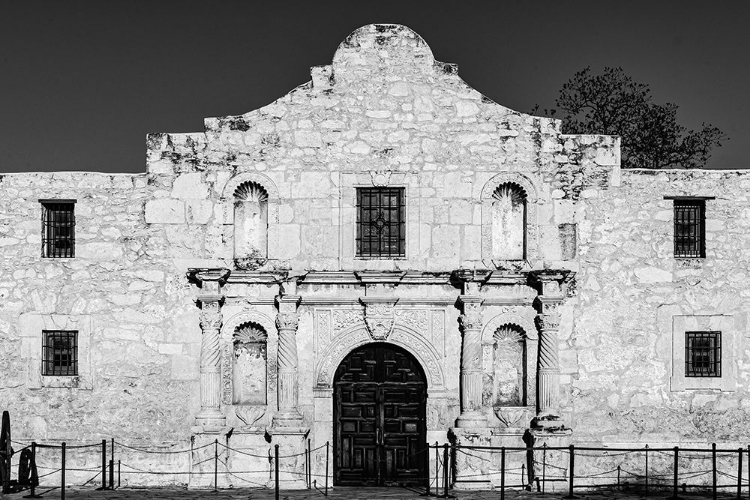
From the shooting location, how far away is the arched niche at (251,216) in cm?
2136

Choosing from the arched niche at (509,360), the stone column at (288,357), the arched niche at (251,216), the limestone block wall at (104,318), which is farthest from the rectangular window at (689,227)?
the limestone block wall at (104,318)

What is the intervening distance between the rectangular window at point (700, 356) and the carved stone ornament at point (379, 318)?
5.51 m

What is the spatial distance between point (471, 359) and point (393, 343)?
1.48 m

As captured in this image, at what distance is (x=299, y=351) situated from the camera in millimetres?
21312

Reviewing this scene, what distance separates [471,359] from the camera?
829 inches

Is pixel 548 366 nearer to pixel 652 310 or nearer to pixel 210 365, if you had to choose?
pixel 652 310

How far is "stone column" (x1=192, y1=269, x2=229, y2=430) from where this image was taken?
Result: 2081 centimetres

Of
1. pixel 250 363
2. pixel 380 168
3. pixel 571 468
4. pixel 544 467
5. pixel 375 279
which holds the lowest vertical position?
pixel 544 467

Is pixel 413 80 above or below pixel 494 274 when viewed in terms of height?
above

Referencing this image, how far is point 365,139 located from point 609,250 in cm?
497

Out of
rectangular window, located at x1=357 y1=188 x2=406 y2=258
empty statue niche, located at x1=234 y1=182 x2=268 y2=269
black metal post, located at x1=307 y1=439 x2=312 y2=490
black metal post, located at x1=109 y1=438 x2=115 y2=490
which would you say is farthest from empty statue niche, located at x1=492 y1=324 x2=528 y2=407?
black metal post, located at x1=109 y1=438 x2=115 y2=490

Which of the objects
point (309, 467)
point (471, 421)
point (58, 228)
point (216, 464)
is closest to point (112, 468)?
point (216, 464)

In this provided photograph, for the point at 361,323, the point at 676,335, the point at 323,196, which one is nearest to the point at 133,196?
the point at 323,196

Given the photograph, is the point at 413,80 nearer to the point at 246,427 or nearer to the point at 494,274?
the point at 494,274
